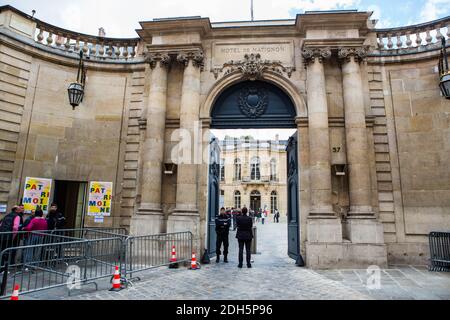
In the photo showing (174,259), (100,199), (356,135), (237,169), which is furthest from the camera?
(237,169)

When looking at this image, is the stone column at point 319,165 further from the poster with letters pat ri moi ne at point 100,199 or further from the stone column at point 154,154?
the poster with letters pat ri moi ne at point 100,199

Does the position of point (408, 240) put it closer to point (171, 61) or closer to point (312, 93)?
point (312, 93)

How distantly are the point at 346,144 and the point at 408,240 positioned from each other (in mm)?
3270

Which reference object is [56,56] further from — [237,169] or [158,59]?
[237,169]

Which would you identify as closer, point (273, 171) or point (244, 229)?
point (244, 229)

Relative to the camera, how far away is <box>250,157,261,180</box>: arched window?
4572cm

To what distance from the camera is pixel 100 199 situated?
382 inches

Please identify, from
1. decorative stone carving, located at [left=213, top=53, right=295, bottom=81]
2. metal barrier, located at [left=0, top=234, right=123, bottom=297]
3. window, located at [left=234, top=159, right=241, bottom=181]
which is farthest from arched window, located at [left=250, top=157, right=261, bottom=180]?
metal barrier, located at [left=0, top=234, right=123, bottom=297]

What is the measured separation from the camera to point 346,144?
29.4 ft

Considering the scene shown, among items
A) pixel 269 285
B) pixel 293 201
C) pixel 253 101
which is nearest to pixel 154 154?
pixel 253 101

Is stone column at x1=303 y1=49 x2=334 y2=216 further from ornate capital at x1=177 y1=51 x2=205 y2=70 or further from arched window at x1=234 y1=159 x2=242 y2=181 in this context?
arched window at x1=234 y1=159 x2=242 y2=181

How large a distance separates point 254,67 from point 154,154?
13.8 feet

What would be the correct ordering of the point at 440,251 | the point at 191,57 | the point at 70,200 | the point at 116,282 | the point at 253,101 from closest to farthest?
the point at 116,282 < the point at 440,251 < the point at 191,57 < the point at 253,101 < the point at 70,200
